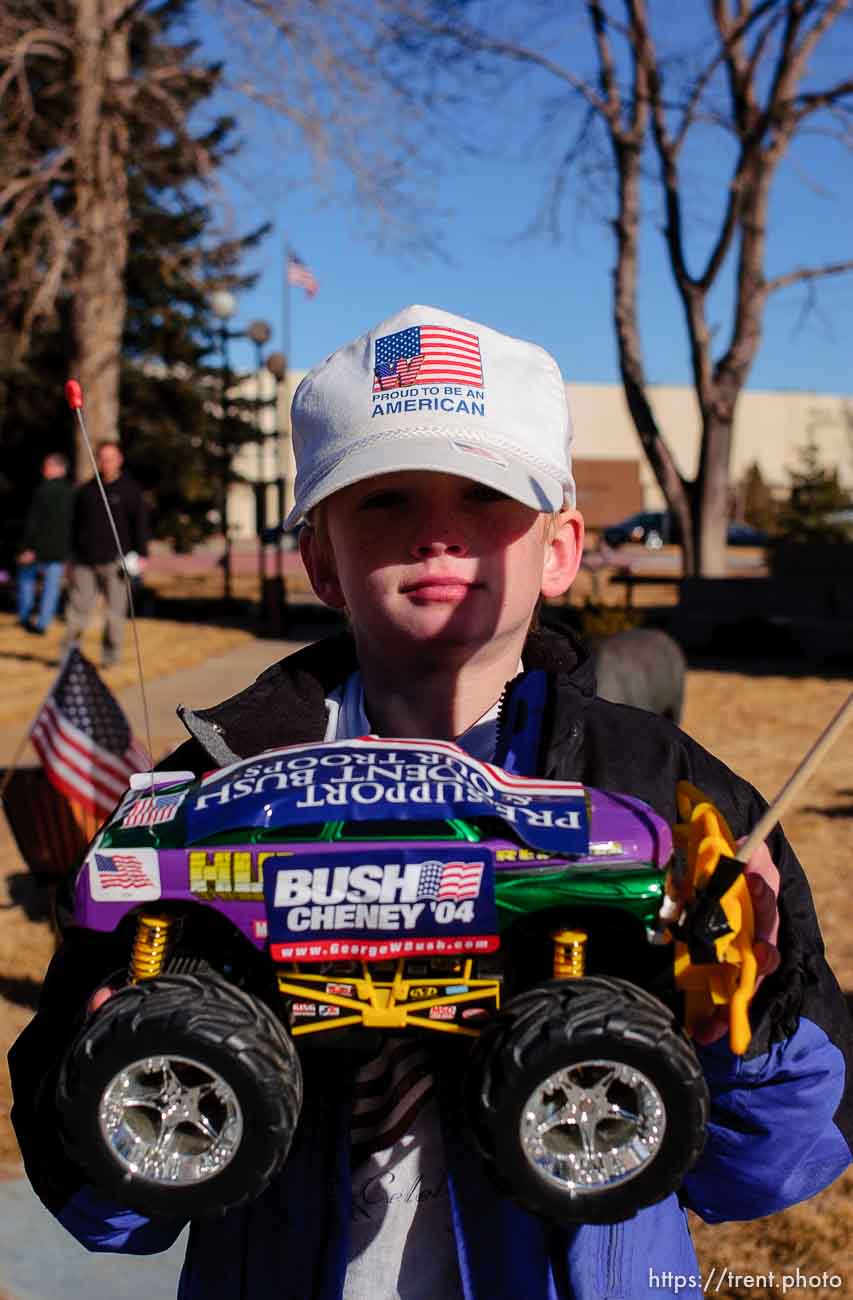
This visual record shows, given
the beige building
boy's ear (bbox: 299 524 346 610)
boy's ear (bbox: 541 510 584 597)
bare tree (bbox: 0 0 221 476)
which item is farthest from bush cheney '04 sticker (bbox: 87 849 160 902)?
the beige building

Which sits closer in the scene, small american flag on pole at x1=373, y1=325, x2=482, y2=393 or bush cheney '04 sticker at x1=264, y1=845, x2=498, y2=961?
bush cheney '04 sticker at x1=264, y1=845, x2=498, y2=961

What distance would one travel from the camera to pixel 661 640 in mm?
8570

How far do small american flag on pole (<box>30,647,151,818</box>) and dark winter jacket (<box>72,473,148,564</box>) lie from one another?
6216 millimetres

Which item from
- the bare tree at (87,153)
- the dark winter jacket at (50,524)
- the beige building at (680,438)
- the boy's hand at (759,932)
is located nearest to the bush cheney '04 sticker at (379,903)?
the boy's hand at (759,932)

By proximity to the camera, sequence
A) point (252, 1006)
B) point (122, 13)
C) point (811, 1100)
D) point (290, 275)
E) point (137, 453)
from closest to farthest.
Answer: point (252, 1006)
point (811, 1100)
point (122, 13)
point (290, 275)
point (137, 453)

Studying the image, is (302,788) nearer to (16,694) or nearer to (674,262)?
(16,694)

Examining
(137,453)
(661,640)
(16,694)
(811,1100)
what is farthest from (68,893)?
(137,453)

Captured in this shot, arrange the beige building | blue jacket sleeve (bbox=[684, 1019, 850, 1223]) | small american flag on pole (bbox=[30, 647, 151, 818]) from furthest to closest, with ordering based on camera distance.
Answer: the beige building, small american flag on pole (bbox=[30, 647, 151, 818]), blue jacket sleeve (bbox=[684, 1019, 850, 1223])

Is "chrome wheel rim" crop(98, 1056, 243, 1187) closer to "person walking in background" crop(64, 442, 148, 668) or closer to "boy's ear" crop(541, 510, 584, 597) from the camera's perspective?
"boy's ear" crop(541, 510, 584, 597)

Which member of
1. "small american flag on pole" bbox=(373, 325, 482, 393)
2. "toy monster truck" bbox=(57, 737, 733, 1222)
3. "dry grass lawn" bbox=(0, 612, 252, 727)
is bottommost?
"dry grass lawn" bbox=(0, 612, 252, 727)

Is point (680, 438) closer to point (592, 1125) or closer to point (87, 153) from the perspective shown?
point (87, 153)

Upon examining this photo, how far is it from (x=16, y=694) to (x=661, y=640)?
5329mm

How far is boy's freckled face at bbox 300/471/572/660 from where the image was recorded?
55.7 inches

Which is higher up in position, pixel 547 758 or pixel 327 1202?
pixel 547 758
